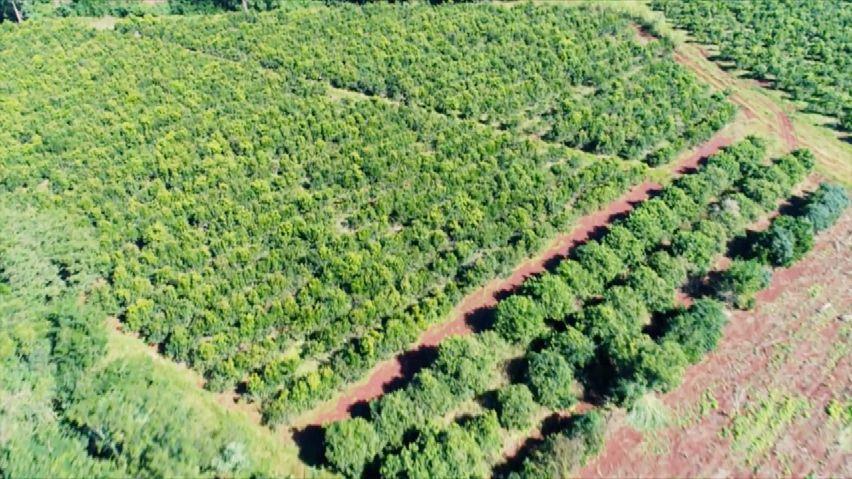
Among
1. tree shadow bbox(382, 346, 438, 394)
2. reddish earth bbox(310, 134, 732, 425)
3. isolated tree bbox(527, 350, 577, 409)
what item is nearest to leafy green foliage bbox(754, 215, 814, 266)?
reddish earth bbox(310, 134, 732, 425)

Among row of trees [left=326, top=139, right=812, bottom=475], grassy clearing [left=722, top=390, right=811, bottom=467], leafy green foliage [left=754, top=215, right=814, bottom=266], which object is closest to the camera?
row of trees [left=326, top=139, right=812, bottom=475]

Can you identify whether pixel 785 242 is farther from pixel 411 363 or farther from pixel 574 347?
pixel 411 363

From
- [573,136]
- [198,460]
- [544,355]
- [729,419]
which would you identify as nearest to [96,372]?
[198,460]

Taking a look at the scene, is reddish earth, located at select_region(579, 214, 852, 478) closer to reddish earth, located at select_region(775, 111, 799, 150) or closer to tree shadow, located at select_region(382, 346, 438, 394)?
tree shadow, located at select_region(382, 346, 438, 394)

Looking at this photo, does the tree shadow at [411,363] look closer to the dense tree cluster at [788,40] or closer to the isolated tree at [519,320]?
the isolated tree at [519,320]

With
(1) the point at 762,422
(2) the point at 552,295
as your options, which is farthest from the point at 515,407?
(1) the point at 762,422

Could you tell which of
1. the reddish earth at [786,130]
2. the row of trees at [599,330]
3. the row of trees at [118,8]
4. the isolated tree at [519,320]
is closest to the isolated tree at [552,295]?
the row of trees at [599,330]

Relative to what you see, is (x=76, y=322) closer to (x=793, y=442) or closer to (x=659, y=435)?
(x=659, y=435)
